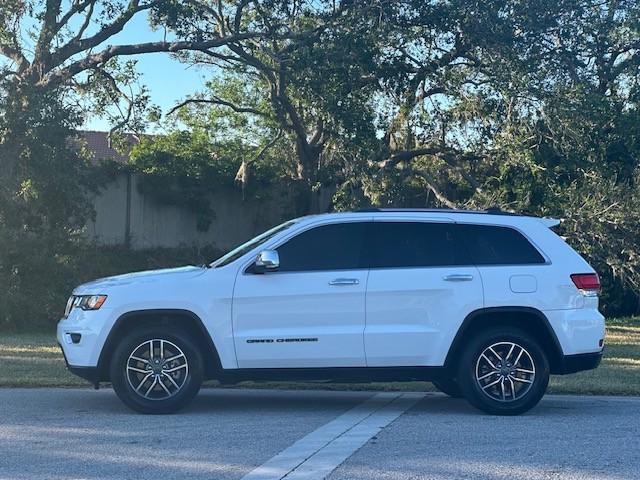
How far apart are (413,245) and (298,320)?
A: 135cm

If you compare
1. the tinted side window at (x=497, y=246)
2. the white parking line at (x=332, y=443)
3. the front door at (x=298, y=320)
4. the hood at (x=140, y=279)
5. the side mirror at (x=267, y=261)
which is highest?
the tinted side window at (x=497, y=246)

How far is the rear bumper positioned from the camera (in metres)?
9.11

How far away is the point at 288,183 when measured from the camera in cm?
2327

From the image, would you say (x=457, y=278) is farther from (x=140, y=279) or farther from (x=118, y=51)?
(x=118, y=51)

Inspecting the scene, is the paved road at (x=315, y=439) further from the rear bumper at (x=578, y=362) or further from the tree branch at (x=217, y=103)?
the tree branch at (x=217, y=103)

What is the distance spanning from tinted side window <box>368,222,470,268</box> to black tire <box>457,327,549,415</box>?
2.68ft

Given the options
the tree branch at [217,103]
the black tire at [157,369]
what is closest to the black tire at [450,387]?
the black tire at [157,369]

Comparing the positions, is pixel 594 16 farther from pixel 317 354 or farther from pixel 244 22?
pixel 317 354

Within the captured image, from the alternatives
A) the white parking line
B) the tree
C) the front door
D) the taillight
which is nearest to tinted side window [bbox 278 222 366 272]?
the front door

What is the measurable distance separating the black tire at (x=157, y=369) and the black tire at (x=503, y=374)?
2.52 metres

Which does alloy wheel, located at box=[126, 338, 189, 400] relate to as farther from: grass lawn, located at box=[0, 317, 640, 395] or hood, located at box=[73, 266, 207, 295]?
grass lawn, located at box=[0, 317, 640, 395]

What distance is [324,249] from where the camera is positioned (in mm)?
9195

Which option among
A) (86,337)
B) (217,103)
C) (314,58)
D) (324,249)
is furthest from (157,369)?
(217,103)

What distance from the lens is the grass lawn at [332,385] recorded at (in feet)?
35.9
